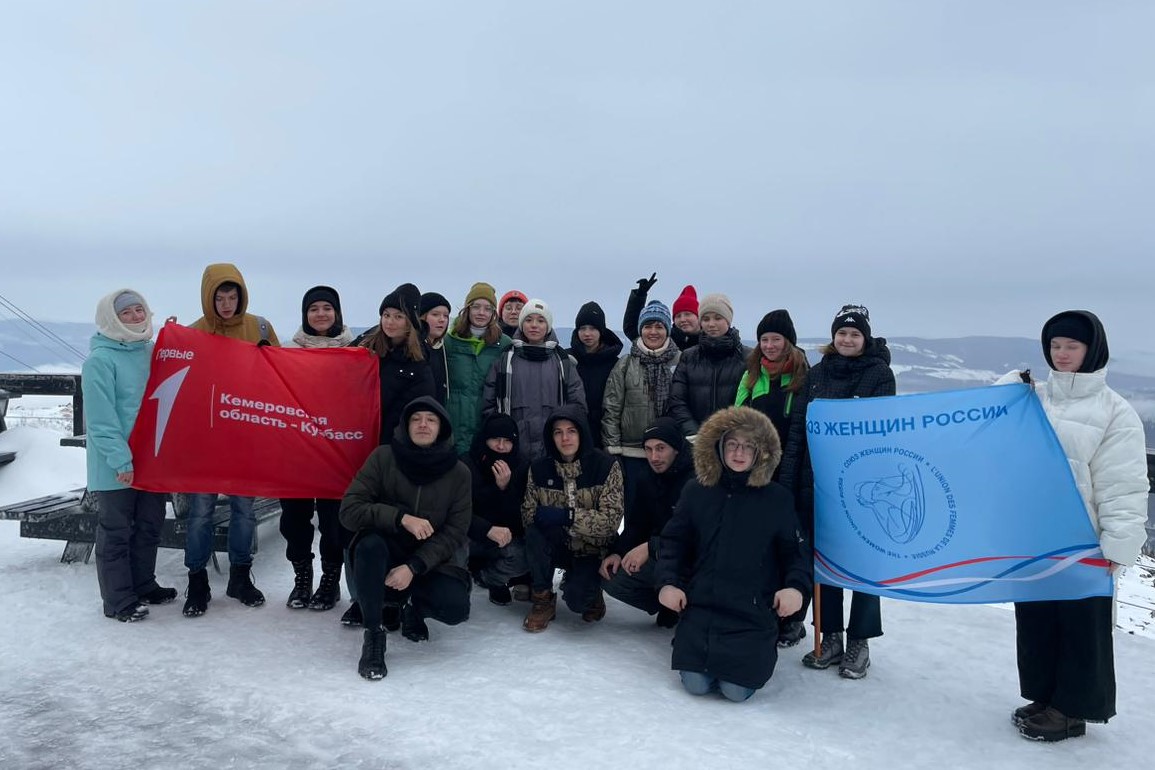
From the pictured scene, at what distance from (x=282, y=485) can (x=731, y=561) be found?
3.19 meters

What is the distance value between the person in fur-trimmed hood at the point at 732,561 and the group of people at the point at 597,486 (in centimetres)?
1

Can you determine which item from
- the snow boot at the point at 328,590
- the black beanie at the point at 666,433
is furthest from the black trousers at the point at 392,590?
the black beanie at the point at 666,433

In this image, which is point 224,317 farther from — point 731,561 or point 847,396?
point 847,396

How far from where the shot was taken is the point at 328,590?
5.81 m

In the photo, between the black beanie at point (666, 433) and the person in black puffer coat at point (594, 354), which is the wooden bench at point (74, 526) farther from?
the black beanie at point (666, 433)

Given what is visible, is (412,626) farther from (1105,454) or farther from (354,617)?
(1105,454)

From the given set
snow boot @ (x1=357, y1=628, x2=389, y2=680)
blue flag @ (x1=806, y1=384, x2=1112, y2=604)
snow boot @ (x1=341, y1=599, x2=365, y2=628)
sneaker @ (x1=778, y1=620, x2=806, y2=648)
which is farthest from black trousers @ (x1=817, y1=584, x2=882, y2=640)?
snow boot @ (x1=341, y1=599, x2=365, y2=628)

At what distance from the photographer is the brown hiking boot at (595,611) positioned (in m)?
5.77

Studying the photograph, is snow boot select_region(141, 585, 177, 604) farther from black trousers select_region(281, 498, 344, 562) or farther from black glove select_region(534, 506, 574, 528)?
black glove select_region(534, 506, 574, 528)

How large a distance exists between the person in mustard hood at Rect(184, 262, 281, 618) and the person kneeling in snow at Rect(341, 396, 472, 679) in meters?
1.27

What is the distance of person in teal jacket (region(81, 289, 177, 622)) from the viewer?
17.4 ft

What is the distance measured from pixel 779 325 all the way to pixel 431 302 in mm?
2615

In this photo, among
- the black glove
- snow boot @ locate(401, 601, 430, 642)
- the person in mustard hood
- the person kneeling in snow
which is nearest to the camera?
the person kneeling in snow

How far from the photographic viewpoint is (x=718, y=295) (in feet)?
20.3
